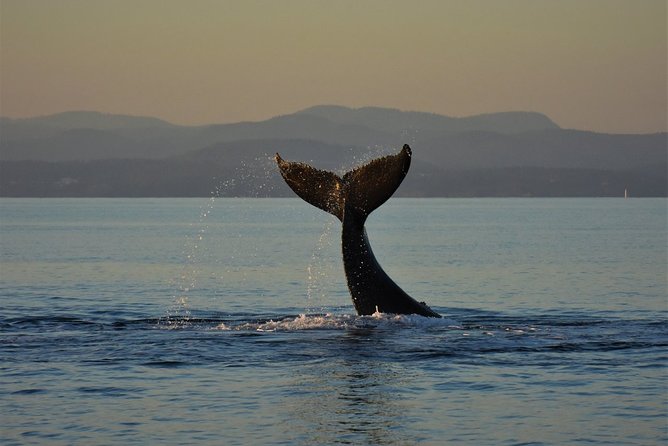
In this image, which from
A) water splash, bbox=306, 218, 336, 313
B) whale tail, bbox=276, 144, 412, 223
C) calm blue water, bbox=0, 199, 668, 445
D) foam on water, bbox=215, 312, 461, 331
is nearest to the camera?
calm blue water, bbox=0, 199, 668, 445

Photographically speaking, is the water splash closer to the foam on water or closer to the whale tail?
the foam on water

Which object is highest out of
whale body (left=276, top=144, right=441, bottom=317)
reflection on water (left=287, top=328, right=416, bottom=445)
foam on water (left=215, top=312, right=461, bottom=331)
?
whale body (left=276, top=144, right=441, bottom=317)

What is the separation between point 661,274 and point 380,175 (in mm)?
22629

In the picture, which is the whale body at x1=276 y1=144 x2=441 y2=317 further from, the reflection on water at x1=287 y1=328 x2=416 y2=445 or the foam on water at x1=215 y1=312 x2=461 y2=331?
the reflection on water at x1=287 y1=328 x2=416 y2=445

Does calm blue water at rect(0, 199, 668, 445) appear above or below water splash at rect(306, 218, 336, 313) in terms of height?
below

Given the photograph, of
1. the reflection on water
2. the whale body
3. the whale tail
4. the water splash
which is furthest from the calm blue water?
the whale tail

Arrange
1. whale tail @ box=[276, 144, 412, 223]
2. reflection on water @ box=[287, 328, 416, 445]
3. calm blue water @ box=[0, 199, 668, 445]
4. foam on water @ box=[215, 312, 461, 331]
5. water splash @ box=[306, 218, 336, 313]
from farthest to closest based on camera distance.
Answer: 1. water splash @ box=[306, 218, 336, 313]
2. foam on water @ box=[215, 312, 461, 331]
3. whale tail @ box=[276, 144, 412, 223]
4. calm blue water @ box=[0, 199, 668, 445]
5. reflection on water @ box=[287, 328, 416, 445]

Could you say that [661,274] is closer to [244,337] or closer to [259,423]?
[244,337]

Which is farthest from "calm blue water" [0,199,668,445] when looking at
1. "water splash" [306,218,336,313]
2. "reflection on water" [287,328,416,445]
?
"water splash" [306,218,336,313]

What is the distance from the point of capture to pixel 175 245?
208ft

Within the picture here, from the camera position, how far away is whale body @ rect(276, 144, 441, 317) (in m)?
20.2

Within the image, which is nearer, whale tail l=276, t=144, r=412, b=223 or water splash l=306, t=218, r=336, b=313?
whale tail l=276, t=144, r=412, b=223

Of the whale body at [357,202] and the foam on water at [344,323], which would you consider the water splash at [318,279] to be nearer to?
the foam on water at [344,323]

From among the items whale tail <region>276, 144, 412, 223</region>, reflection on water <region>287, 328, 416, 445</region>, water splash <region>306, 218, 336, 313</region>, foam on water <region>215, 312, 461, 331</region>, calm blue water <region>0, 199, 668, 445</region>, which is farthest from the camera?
water splash <region>306, 218, 336, 313</region>
